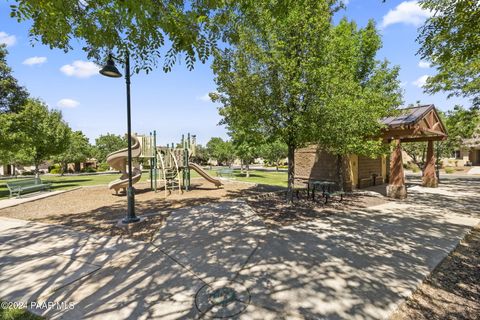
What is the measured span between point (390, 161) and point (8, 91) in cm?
2424

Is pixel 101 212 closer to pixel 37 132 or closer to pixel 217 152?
pixel 37 132

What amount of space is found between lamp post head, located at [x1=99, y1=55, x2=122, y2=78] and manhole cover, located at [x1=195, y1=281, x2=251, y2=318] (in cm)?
661

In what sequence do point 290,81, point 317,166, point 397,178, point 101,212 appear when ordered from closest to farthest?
1. point 290,81
2. point 101,212
3. point 397,178
4. point 317,166

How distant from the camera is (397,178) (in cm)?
1266

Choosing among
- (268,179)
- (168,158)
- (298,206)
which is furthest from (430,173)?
(168,158)

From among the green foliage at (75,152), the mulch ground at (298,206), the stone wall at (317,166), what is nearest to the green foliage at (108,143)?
the green foliage at (75,152)

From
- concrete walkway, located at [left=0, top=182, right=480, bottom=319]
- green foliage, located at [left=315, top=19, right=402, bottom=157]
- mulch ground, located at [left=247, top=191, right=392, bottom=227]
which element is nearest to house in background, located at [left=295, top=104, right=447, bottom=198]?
green foliage, located at [left=315, top=19, right=402, bottom=157]

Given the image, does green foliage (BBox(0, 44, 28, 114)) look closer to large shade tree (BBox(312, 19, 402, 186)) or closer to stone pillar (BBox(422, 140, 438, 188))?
large shade tree (BBox(312, 19, 402, 186))

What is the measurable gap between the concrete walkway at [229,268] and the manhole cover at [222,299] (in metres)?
0.02

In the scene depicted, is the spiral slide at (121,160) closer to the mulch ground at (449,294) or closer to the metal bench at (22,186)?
the metal bench at (22,186)

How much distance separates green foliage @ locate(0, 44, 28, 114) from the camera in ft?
50.6

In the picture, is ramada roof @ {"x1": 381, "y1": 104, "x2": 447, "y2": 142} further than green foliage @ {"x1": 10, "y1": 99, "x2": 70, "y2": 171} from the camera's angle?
No

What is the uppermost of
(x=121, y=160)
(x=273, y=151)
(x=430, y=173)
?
(x=273, y=151)

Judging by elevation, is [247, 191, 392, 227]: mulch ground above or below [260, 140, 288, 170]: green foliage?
below
